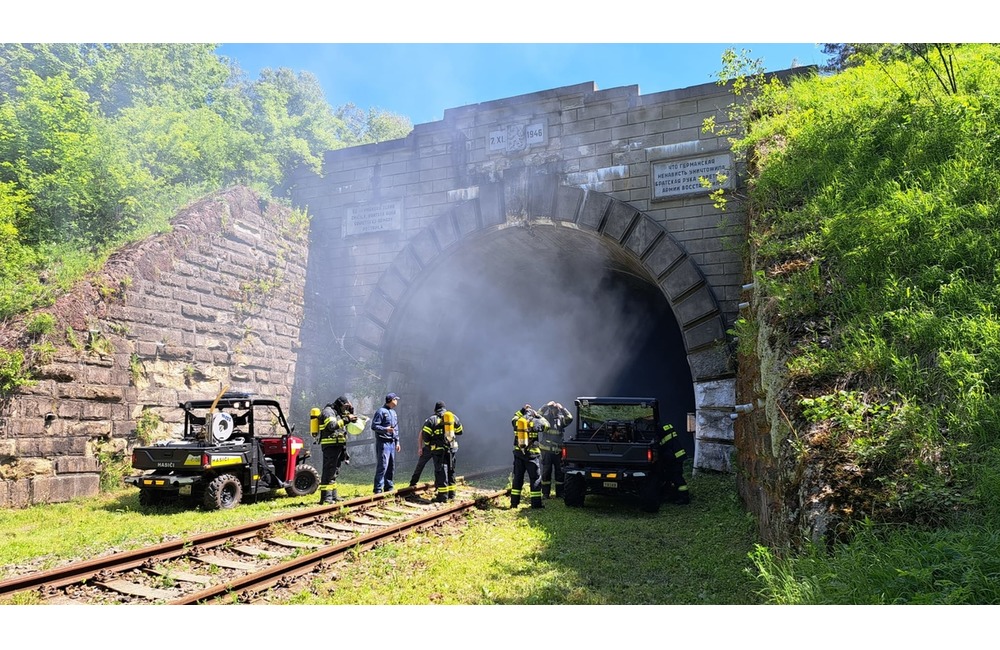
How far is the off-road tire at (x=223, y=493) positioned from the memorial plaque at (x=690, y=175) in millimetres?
10196

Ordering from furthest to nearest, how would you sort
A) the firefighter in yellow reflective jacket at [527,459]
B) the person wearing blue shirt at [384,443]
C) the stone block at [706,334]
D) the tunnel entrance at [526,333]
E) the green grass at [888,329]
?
the tunnel entrance at [526,333] < the stone block at [706,334] < the person wearing blue shirt at [384,443] < the firefighter in yellow reflective jacket at [527,459] < the green grass at [888,329]

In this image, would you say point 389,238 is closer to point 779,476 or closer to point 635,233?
point 635,233

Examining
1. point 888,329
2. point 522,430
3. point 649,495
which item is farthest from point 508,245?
point 888,329

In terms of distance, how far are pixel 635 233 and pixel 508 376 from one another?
881cm

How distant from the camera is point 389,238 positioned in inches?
648

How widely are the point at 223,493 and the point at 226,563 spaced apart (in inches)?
142

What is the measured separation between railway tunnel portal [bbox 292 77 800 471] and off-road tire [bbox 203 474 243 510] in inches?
240

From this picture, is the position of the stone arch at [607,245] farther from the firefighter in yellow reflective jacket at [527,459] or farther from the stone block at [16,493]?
the stone block at [16,493]

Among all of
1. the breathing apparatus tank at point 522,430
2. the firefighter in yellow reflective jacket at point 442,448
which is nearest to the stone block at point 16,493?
the firefighter in yellow reflective jacket at point 442,448

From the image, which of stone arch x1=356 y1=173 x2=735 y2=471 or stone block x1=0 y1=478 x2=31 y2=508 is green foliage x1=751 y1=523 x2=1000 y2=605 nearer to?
stone arch x1=356 y1=173 x2=735 y2=471

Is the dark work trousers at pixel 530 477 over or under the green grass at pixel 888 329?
under

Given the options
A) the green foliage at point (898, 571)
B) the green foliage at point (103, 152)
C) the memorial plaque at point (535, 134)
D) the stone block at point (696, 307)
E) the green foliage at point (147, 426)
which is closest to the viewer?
the green foliage at point (898, 571)

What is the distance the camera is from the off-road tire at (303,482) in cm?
1106

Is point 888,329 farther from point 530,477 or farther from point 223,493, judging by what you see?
point 223,493
